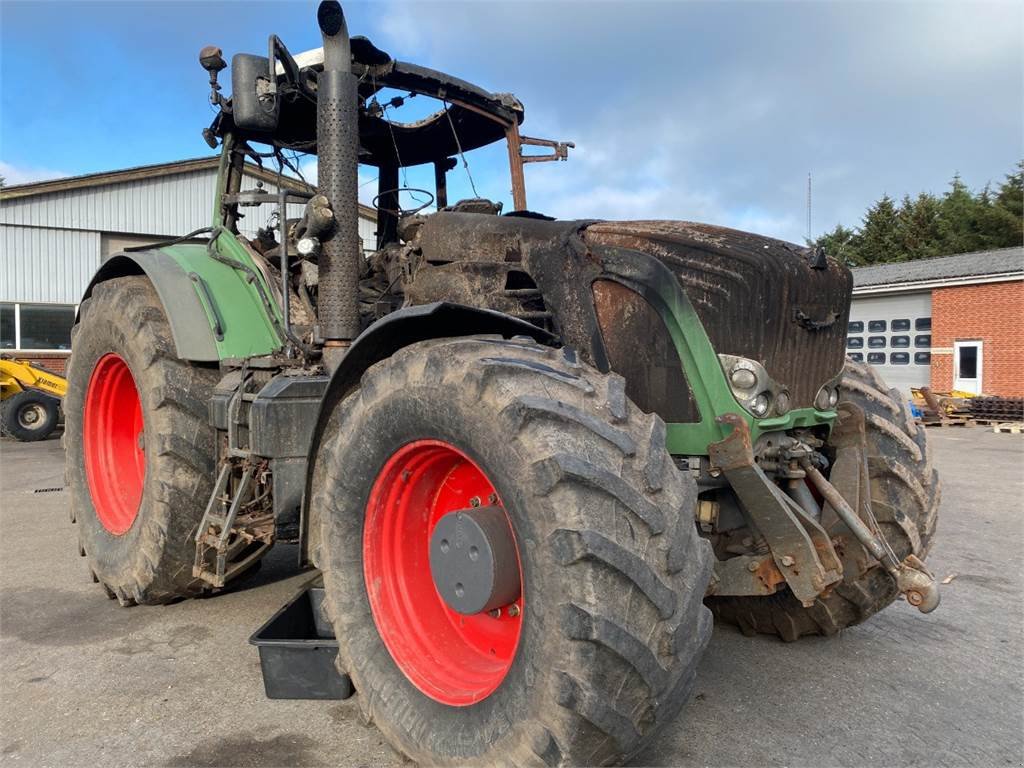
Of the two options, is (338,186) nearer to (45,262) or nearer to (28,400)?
(28,400)

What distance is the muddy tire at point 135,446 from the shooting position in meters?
4.10

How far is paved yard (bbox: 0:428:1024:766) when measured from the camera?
113 inches

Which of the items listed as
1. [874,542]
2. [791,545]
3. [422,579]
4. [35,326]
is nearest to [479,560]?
[422,579]

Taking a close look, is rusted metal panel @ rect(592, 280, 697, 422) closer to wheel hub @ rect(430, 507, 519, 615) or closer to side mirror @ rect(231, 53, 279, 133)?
wheel hub @ rect(430, 507, 519, 615)

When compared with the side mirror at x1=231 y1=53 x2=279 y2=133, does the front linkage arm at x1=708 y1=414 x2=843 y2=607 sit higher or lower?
lower

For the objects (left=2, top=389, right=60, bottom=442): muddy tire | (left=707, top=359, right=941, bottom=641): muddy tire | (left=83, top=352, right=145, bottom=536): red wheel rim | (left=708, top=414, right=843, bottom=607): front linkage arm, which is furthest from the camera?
(left=2, top=389, right=60, bottom=442): muddy tire

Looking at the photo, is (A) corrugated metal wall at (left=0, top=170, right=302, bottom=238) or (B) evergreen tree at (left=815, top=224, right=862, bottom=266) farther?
(B) evergreen tree at (left=815, top=224, right=862, bottom=266)

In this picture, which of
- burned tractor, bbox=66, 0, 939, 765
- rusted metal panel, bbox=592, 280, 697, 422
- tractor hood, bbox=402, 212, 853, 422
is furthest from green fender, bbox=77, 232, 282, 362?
rusted metal panel, bbox=592, 280, 697, 422

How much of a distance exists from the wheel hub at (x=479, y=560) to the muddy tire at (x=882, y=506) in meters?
1.63

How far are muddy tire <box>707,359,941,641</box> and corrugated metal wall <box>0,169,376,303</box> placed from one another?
13.8 metres

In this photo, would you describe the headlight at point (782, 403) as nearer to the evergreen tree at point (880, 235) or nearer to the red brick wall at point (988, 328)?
the red brick wall at point (988, 328)

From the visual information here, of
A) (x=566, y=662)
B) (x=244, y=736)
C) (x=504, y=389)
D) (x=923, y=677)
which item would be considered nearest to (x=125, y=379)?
(x=244, y=736)

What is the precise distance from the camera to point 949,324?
2016cm

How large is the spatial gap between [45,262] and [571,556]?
57.2 ft
